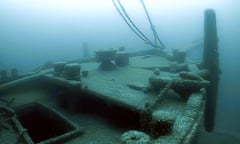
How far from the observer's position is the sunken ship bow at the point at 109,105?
2490mm

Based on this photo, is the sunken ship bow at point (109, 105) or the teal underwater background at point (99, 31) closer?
the sunken ship bow at point (109, 105)

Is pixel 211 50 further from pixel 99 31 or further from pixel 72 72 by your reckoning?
pixel 99 31

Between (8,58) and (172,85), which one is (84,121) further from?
(8,58)

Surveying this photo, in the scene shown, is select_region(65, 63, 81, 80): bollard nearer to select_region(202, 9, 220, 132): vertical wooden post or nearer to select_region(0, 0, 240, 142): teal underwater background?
select_region(202, 9, 220, 132): vertical wooden post

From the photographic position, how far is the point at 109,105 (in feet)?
11.9

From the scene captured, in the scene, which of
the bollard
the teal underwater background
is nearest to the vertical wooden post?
the bollard

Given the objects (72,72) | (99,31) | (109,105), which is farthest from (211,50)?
(99,31)

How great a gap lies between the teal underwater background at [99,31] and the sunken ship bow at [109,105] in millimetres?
8482

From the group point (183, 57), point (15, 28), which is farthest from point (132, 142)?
point (15, 28)

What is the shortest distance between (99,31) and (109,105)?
2484 centimetres

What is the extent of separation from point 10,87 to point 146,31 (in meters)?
28.2

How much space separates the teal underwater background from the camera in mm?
19781

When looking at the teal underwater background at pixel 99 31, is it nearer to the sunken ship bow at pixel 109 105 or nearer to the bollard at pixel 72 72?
the sunken ship bow at pixel 109 105

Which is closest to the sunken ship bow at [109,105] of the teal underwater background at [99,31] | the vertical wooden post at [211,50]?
the vertical wooden post at [211,50]
